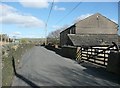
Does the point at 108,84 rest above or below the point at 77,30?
below

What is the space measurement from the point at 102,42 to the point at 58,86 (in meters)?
53.9

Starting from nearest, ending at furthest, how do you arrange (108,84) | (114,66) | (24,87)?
1. (24,87)
2. (108,84)
3. (114,66)

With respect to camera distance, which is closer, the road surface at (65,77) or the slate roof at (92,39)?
the road surface at (65,77)

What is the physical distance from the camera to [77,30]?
73.0m

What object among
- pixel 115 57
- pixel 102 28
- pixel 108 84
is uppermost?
pixel 102 28

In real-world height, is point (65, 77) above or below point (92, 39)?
below

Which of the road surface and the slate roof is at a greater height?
the slate roof

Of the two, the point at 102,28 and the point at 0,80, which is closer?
the point at 0,80

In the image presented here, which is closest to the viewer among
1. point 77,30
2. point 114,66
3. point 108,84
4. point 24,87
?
point 24,87

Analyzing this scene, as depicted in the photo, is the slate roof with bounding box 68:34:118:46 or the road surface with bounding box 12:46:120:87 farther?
the slate roof with bounding box 68:34:118:46

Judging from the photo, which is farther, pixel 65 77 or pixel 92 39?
pixel 92 39

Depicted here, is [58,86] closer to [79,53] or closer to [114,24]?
[79,53]

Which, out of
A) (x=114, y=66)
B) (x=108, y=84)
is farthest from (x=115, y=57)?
(x=108, y=84)

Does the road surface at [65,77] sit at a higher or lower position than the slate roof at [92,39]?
lower
